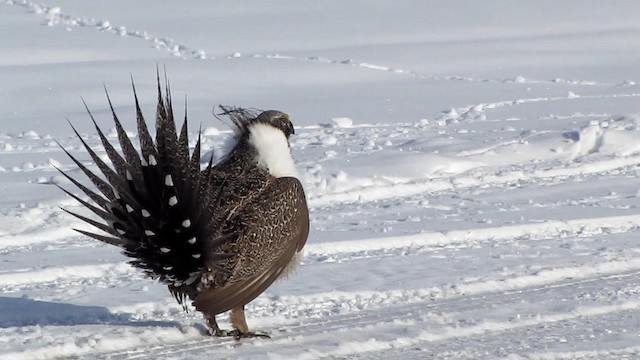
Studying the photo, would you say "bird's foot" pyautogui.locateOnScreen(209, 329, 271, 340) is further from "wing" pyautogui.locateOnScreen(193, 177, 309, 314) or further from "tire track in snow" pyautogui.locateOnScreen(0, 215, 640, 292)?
"tire track in snow" pyautogui.locateOnScreen(0, 215, 640, 292)

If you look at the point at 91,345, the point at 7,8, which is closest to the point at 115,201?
the point at 91,345

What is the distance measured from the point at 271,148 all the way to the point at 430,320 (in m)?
1.14

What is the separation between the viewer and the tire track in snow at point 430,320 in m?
5.44

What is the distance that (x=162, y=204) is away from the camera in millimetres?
4922

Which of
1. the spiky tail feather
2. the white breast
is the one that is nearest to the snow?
the spiky tail feather

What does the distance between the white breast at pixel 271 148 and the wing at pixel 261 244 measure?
0.30ft

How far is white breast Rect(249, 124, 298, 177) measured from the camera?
561 centimetres

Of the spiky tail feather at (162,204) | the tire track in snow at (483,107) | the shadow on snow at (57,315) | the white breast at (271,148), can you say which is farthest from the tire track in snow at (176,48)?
the spiky tail feather at (162,204)

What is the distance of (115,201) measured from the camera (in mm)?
5094

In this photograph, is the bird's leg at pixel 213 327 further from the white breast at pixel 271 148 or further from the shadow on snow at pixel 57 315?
the white breast at pixel 271 148

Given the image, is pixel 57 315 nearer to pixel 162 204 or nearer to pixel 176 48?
pixel 162 204

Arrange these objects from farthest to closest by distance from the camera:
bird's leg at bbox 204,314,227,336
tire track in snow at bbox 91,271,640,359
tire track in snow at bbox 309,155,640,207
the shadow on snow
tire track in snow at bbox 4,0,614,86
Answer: tire track in snow at bbox 4,0,614,86
tire track in snow at bbox 309,155,640,207
the shadow on snow
bird's leg at bbox 204,314,227,336
tire track in snow at bbox 91,271,640,359

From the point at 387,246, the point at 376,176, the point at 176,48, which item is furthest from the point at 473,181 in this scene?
the point at 176,48

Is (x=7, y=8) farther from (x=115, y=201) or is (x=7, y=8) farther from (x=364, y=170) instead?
(x=115, y=201)
